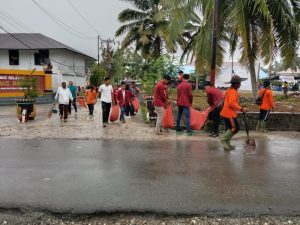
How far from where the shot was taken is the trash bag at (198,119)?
34.2 feet

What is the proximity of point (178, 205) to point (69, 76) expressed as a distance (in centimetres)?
3891

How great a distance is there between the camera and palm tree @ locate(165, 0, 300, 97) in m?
12.8

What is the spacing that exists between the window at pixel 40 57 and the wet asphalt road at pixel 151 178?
3288 cm

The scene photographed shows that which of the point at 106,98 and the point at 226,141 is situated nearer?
the point at 226,141

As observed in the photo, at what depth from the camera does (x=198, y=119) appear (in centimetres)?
1050

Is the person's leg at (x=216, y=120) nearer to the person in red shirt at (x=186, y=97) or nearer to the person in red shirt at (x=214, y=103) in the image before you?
the person in red shirt at (x=214, y=103)

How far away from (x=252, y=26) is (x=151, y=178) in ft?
32.9

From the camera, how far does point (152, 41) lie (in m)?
29.1

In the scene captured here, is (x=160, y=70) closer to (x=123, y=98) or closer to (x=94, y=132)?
(x=123, y=98)

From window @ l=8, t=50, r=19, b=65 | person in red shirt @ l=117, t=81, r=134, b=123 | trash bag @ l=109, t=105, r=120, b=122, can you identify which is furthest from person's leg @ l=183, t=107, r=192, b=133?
window @ l=8, t=50, r=19, b=65

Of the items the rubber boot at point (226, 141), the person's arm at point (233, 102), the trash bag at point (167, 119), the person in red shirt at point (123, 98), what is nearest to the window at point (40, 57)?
the person in red shirt at point (123, 98)

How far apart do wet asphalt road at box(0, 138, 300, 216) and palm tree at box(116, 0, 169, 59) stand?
67.4 feet

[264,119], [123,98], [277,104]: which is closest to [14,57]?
[123,98]

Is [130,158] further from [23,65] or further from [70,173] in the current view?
[23,65]
